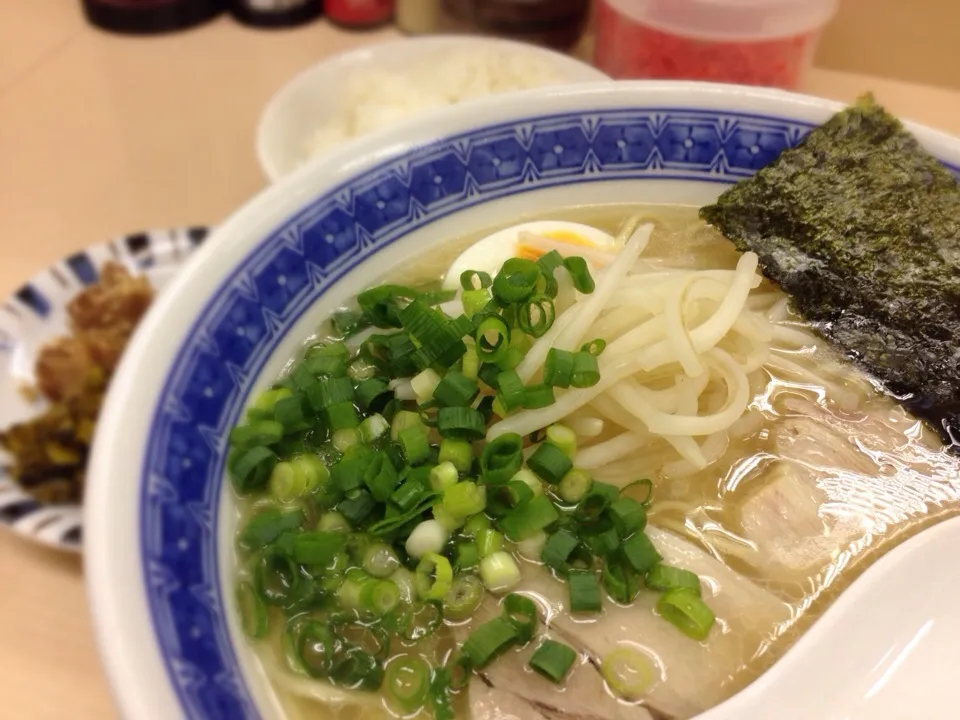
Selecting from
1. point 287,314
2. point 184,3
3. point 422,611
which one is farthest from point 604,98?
point 184,3

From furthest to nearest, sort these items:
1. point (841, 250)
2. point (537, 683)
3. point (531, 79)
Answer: point (531, 79) < point (841, 250) < point (537, 683)

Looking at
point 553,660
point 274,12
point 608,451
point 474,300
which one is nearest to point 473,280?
point 474,300

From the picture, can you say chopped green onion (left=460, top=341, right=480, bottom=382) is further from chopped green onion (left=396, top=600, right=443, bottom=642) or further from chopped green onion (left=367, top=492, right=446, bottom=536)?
chopped green onion (left=396, top=600, right=443, bottom=642)

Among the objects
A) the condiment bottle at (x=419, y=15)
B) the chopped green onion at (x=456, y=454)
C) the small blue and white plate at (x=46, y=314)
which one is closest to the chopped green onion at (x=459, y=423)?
the chopped green onion at (x=456, y=454)

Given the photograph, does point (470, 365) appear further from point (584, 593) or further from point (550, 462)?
point (584, 593)

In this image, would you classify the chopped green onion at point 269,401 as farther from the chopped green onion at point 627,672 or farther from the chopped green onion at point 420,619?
the chopped green onion at point 627,672

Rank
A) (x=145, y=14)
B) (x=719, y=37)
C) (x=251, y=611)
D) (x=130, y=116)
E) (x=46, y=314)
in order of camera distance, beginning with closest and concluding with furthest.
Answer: (x=251, y=611) → (x=46, y=314) → (x=719, y=37) → (x=130, y=116) → (x=145, y=14)

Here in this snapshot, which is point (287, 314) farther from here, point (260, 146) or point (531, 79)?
point (531, 79)
